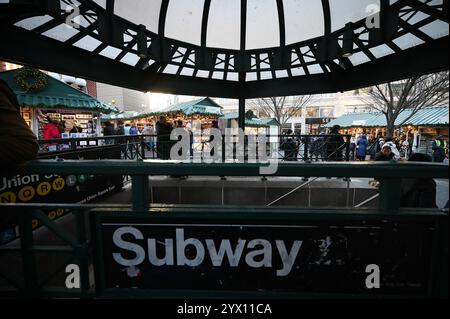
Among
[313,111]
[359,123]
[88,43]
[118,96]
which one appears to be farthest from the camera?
[118,96]

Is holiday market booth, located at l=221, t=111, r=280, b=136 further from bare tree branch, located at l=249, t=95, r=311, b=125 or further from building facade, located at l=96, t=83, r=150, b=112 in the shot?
building facade, located at l=96, t=83, r=150, b=112

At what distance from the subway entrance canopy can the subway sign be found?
11.5 feet

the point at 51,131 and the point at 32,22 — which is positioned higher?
the point at 32,22

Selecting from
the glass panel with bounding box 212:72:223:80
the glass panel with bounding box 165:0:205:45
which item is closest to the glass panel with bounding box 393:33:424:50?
the glass panel with bounding box 212:72:223:80

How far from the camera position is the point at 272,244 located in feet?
5.58

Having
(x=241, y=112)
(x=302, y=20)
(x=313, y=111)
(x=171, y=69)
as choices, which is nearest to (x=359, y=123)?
(x=313, y=111)

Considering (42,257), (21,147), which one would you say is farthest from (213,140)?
(21,147)

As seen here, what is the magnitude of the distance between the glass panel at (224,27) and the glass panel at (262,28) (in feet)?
1.12

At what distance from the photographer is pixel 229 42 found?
7617mm

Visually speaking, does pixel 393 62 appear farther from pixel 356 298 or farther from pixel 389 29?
pixel 356 298

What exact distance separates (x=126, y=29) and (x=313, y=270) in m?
6.27

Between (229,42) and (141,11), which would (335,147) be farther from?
(141,11)

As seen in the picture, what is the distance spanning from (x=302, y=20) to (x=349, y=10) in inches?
53.2

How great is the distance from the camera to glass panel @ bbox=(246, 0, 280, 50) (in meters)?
7.45
